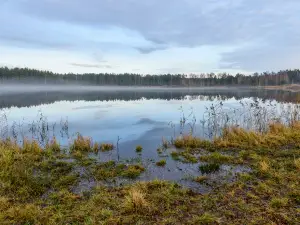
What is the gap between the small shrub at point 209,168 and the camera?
682 cm

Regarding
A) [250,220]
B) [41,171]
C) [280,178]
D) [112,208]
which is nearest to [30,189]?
[41,171]

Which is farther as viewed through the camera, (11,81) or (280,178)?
(11,81)

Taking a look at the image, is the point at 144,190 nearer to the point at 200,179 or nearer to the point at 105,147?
the point at 200,179

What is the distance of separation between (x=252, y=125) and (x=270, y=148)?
546 centimetres

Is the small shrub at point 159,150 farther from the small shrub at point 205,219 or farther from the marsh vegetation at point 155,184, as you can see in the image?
the small shrub at point 205,219

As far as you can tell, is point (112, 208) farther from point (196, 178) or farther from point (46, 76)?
point (46, 76)

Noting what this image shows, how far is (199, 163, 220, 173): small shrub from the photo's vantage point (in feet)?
22.4

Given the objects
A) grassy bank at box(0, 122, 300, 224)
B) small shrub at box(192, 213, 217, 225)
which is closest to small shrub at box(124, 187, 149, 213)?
grassy bank at box(0, 122, 300, 224)

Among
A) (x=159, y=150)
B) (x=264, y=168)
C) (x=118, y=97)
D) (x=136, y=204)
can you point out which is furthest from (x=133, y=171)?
(x=118, y=97)

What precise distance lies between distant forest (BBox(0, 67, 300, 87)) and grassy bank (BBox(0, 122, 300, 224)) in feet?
422

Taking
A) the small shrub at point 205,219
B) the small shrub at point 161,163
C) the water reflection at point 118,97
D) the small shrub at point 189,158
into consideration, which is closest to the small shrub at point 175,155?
the small shrub at point 189,158

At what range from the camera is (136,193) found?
15.1 feet

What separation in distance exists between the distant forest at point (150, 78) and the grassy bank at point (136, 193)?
129m

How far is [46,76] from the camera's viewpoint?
132500 millimetres
